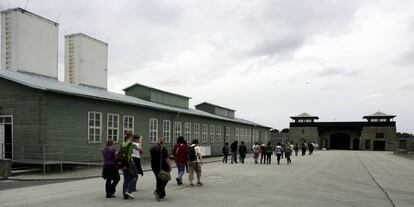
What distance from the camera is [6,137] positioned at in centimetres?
2141

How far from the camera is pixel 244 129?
56.8 meters

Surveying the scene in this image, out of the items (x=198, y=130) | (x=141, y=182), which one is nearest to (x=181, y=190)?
(x=141, y=182)

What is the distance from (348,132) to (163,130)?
2456 inches

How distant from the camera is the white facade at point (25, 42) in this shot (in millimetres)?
24609

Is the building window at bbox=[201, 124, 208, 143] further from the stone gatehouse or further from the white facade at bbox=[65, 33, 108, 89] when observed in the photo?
the stone gatehouse

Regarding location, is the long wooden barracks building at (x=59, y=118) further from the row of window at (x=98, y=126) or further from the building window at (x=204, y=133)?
the building window at (x=204, y=133)

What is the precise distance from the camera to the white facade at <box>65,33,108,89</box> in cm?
3073

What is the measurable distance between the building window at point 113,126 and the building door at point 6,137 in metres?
5.58

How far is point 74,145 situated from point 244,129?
1449 inches

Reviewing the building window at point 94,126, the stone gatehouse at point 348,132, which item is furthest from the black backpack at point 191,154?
the stone gatehouse at point 348,132

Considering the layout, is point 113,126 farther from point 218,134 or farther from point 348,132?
point 348,132

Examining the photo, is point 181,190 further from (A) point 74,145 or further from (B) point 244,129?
(B) point 244,129

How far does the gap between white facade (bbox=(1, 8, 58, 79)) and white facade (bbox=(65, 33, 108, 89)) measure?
4.09 meters

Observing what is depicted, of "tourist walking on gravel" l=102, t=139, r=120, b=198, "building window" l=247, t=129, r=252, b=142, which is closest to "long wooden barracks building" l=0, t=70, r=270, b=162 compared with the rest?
"tourist walking on gravel" l=102, t=139, r=120, b=198
